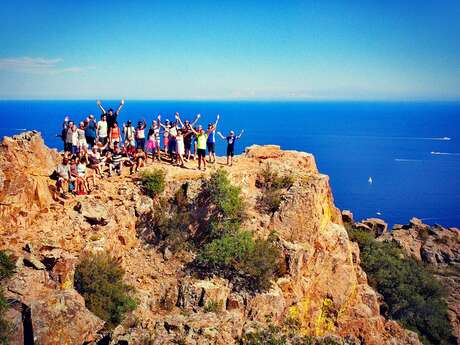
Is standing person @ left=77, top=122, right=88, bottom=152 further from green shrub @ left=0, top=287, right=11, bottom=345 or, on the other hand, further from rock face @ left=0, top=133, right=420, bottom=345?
green shrub @ left=0, top=287, right=11, bottom=345

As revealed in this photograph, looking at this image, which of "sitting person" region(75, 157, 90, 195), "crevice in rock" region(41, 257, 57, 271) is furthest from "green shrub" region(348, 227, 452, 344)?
"crevice in rock" region(41, 257, 57, 271)

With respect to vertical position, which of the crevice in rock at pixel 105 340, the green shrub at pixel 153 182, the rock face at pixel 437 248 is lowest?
the rock face at pixel 437 248

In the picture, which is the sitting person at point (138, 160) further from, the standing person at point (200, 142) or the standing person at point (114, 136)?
the standing person at point (200, 142)

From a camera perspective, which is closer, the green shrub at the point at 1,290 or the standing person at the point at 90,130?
the green shrub at the point at 1,290

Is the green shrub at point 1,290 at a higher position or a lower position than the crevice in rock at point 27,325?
higher

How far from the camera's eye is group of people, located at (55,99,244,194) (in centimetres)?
2073

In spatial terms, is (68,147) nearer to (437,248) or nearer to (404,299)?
(404,299)

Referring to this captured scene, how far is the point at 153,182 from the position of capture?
21.4 metres

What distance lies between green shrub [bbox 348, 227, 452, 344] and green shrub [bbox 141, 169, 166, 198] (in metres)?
18.0

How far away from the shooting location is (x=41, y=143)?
21484 mm

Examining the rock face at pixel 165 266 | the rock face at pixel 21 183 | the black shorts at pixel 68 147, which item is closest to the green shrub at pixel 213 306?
the rock face at pixel 165 266

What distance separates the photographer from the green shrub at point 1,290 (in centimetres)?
1310

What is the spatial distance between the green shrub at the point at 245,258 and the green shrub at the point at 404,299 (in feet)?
46.9

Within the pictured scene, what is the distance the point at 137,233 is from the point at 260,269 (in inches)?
261
